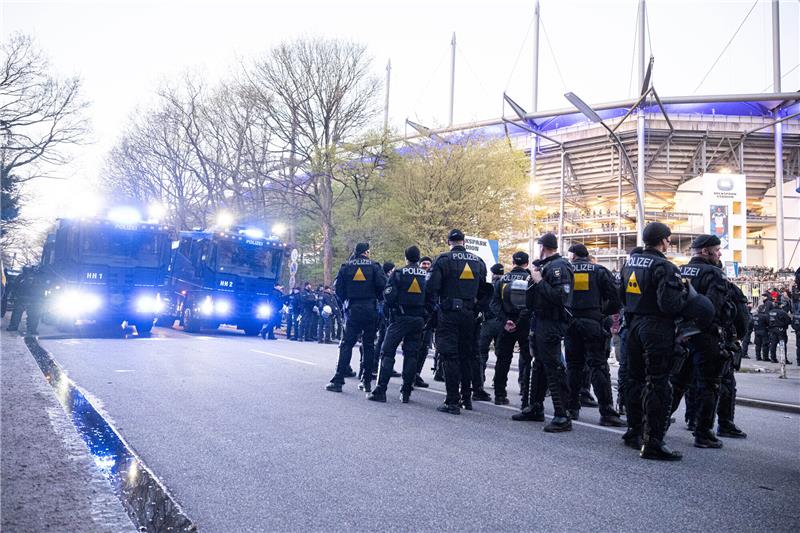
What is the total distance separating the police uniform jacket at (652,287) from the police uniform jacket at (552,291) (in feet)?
2.35

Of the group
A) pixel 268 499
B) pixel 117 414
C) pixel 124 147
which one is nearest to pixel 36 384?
pixel 117 414

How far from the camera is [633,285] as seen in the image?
5.17 m

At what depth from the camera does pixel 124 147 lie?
32062mm

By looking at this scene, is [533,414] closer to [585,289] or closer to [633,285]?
[585,289]

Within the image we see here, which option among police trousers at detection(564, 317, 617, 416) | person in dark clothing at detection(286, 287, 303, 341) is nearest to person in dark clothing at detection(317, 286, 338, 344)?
person in dark clothing at detection(286, 287, 303, 341)

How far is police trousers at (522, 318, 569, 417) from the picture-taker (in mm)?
6031

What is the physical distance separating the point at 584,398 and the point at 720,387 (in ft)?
8.33

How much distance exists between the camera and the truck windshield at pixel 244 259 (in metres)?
18.2

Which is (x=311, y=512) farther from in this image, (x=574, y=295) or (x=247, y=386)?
(x=247, y=386)

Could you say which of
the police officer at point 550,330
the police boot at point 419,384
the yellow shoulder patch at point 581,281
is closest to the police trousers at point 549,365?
the police officer at point 550,330

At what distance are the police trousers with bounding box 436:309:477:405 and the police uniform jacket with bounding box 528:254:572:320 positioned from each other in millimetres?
1046

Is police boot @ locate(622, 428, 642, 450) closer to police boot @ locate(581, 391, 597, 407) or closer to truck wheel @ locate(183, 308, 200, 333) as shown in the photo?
police boot @ locate(581, 391, 597, 407)

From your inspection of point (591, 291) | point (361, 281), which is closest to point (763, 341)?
point (591, 291)

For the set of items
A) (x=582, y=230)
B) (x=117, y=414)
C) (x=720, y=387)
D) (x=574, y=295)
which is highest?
(x=582, y=230)
